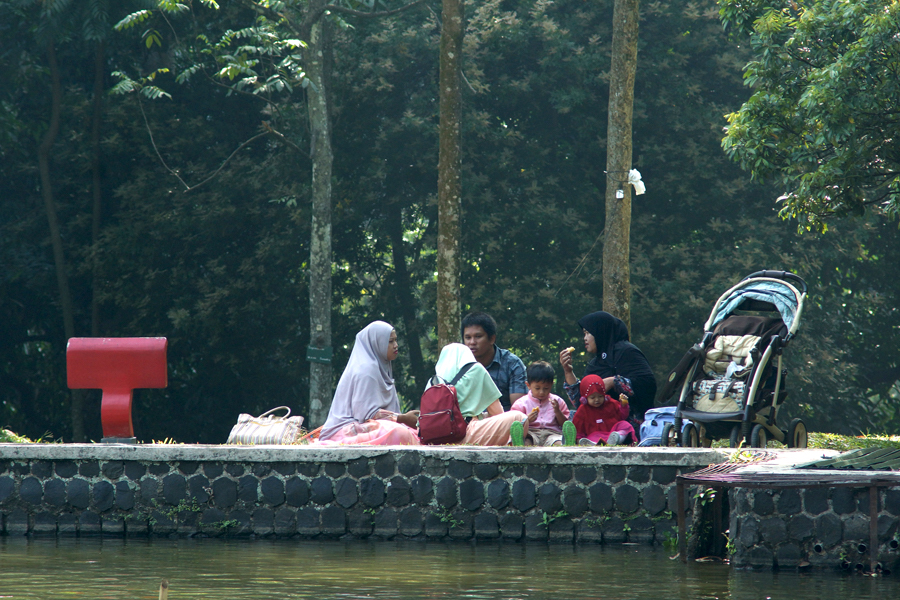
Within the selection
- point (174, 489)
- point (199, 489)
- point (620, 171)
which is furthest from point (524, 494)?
point (620, 171)

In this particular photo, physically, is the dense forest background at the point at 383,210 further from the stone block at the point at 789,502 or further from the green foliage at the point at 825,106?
the stone block at the point at 789,502

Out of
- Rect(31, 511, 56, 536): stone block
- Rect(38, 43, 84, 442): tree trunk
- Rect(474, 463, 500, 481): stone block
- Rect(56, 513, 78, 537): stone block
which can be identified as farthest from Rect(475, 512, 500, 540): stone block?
Rect(38, 43, 84, 442): tree trunk

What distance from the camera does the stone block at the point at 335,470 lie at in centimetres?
852

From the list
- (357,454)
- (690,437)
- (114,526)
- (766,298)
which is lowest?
(114,526)

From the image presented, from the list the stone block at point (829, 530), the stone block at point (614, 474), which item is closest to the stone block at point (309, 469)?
the stone block at point (614, 474)

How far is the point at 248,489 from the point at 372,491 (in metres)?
1.01

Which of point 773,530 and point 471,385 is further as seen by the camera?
point 471,385

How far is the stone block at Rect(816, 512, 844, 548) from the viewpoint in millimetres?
6695

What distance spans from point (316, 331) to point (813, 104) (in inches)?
314

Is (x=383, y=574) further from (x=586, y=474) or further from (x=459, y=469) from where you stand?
(x=586, y=474)

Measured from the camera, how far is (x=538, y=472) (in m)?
8.31

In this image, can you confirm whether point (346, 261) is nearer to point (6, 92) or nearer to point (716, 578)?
point (6, 92)

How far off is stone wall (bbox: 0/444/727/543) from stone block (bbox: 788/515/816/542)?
4.06 ft

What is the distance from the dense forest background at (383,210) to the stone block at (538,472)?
10894 mm
